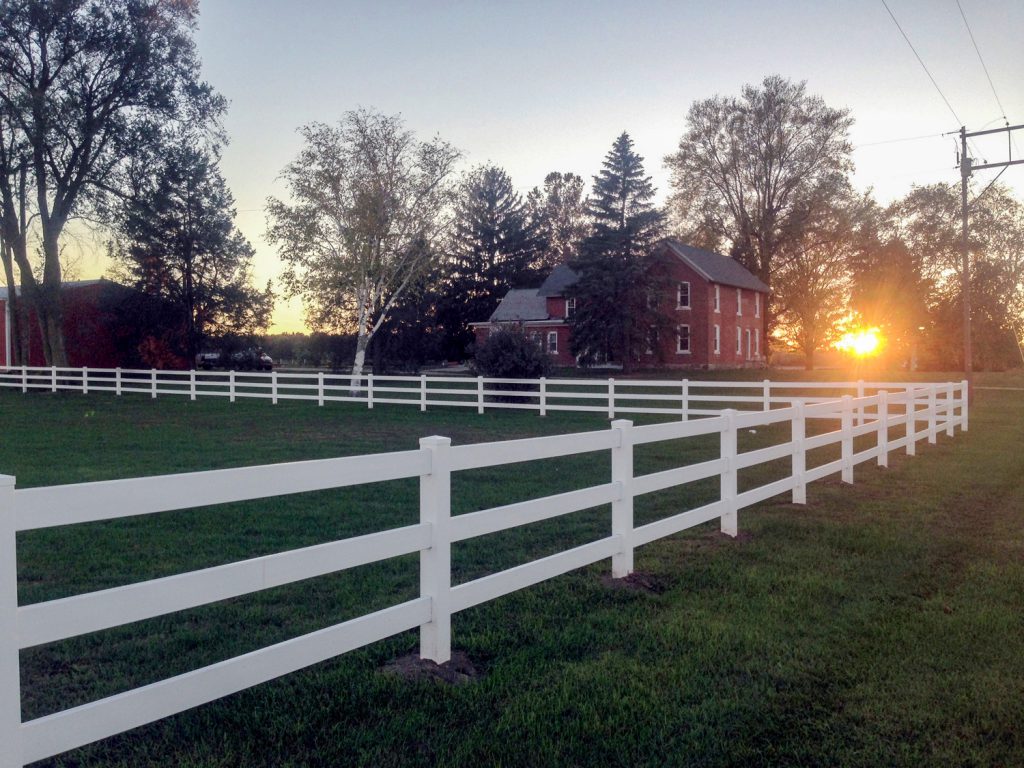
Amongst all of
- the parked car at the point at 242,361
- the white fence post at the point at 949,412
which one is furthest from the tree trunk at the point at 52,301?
the white fence post at the point at 949,412

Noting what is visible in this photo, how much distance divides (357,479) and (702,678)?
204 centimetres

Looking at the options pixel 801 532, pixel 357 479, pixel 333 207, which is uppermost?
pixel 333 207

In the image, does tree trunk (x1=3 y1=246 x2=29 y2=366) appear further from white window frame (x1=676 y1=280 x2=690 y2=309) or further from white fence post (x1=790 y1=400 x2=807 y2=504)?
white fence post (x1=790 y1=400 x2=807 y2=504)

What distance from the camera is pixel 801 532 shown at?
27.5 feet

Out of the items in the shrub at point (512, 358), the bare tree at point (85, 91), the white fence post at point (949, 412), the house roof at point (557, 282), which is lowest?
the white fence post at point (949, 412)

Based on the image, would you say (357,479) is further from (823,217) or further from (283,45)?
(823,217)

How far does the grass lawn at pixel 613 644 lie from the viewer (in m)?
3.75

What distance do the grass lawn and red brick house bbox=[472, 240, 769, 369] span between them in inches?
1543

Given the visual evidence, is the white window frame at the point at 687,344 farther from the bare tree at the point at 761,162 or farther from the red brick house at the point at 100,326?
the red brick house at the point at 100,326

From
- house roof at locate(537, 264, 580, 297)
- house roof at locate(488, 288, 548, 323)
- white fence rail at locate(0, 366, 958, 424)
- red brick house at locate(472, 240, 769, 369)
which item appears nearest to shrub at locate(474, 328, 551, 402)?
white fence rail at locate(0, 366, 958, 424)

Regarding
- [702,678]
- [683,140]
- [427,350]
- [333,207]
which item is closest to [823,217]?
[683,140]

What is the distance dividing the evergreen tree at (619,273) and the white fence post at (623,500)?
4144 cm

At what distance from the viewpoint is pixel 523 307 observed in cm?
6222

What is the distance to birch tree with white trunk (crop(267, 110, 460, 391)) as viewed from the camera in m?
34.9
